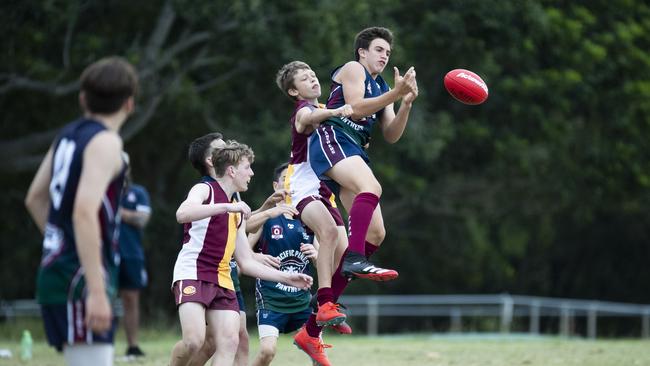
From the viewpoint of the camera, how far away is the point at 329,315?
853 cm

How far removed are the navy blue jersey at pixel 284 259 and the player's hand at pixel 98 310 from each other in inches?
157

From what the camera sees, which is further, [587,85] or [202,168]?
[587,85]

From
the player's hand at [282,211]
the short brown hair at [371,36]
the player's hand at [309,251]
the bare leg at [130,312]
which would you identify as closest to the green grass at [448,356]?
the bare leg at [130,312]

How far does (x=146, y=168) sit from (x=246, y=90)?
4.09 meters

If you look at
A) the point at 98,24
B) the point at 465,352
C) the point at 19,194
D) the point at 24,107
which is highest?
the point at 98,24

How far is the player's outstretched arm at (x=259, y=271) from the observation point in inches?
298

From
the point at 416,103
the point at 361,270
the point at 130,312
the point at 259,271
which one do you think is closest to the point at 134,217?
the point at 130,312

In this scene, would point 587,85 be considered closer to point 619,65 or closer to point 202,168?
point 619,65

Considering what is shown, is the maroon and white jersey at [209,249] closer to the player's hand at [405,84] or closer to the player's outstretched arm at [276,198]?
the player's outstretched arm at [276,198]

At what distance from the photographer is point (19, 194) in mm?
26031

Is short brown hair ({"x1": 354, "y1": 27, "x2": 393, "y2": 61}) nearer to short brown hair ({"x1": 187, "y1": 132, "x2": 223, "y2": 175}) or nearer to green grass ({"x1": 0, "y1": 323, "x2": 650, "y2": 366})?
short brown hair ({"x1": 187, "y1": 132, "x2": 223, "y2": 175})

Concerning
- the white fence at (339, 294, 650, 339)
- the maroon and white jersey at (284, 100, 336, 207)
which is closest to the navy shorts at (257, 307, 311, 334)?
the maroon and white jersey at (284, 100, 336, 207)

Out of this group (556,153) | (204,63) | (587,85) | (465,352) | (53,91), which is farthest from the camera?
(556,153)

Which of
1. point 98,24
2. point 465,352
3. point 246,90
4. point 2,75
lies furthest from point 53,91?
point 465,352
